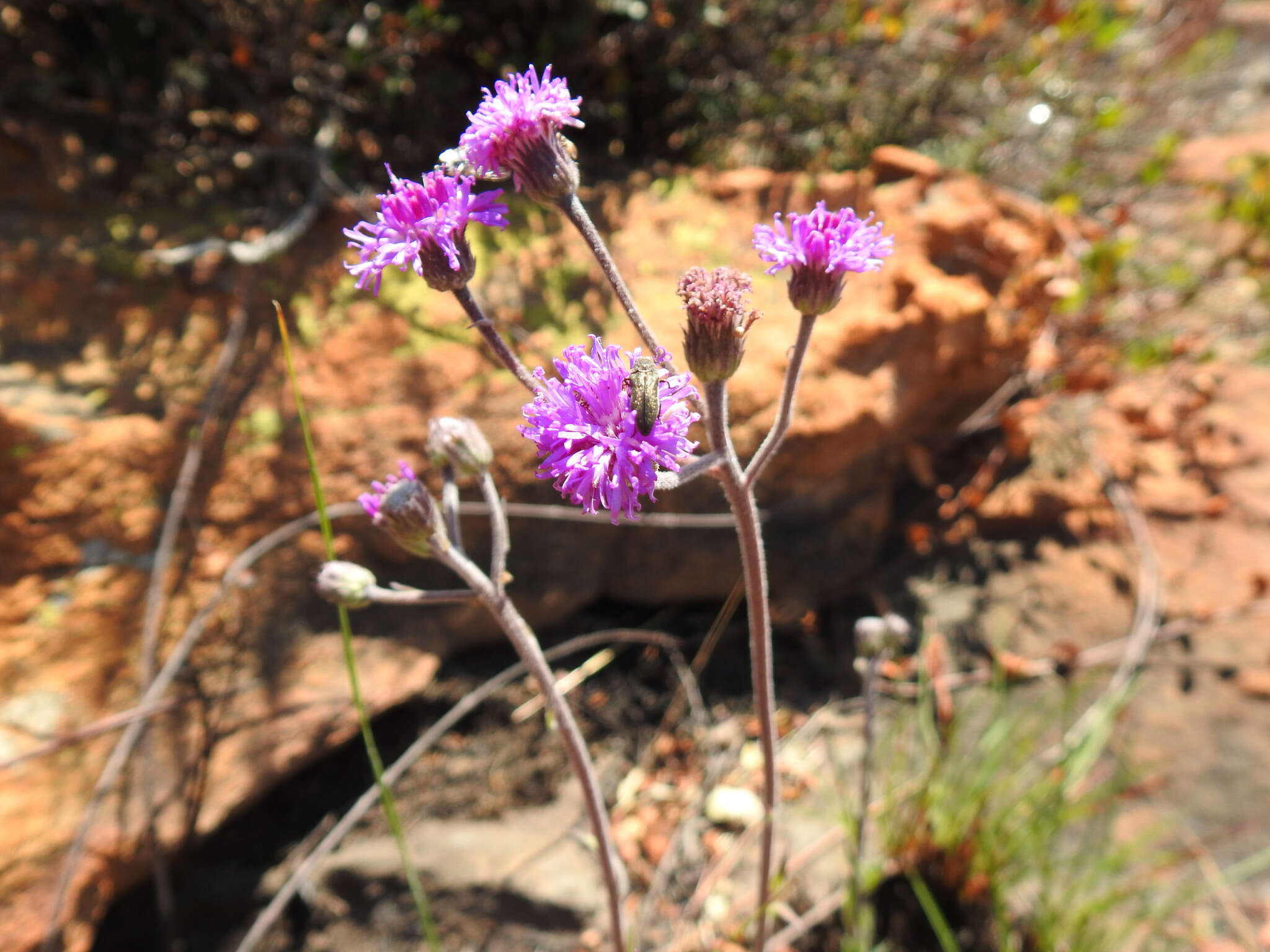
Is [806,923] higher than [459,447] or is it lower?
lower

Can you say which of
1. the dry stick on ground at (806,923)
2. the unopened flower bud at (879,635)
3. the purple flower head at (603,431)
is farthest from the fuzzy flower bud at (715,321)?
the dry stick on ground at (806,923)

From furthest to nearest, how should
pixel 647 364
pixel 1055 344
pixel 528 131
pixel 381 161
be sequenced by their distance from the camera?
pixel 1055 344 → pixel 381 161 → pixel 528 131 → pixel 647 364

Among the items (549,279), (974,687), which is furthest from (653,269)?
(974,687)

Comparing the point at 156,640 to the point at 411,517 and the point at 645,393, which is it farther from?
the point at 645,393

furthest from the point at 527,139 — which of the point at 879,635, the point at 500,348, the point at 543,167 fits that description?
the point at 879,635

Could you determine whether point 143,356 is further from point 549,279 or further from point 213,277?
point 549,279
